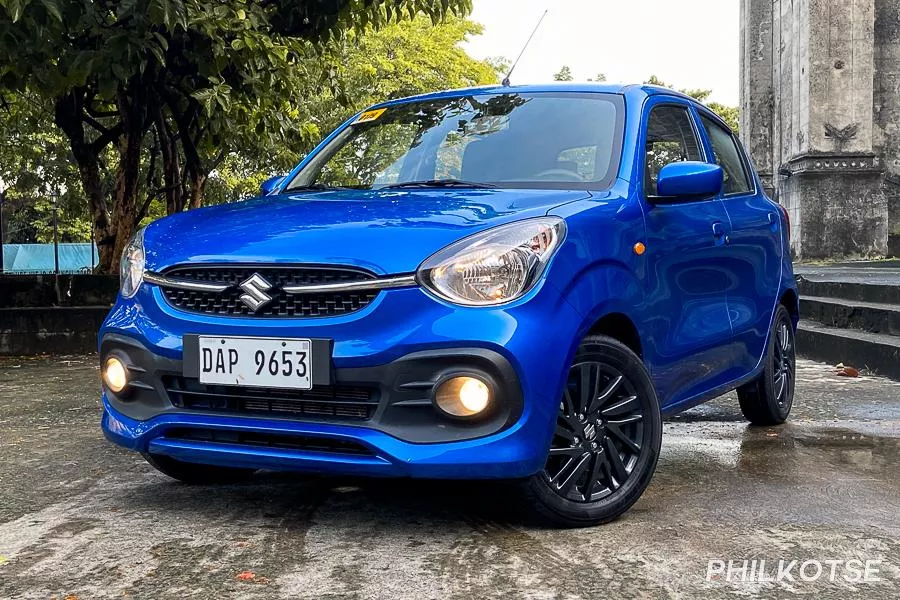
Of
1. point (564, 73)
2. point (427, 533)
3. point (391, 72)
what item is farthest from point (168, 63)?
point (564, 73)

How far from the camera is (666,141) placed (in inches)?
189

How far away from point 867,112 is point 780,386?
703 inches

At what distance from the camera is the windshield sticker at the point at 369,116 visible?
5.25 metres

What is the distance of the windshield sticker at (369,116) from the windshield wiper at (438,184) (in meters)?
0.83

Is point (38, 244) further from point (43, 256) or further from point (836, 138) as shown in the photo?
point (836, 138)

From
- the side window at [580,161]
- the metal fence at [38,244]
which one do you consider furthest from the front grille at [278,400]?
the metal fence at [38,244]

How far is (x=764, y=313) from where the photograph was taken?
217 inches

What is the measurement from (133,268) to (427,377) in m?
1.27

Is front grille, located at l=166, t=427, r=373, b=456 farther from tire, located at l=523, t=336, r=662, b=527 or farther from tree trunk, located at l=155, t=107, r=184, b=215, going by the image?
tree trunk, located at l=155, t=107, r=184, b=215

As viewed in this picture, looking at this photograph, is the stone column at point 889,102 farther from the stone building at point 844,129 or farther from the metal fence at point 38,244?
the metal fence at point 38,244

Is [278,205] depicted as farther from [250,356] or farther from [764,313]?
[764,313]

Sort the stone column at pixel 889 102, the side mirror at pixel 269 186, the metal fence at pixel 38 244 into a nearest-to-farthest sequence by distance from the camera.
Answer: the side mirror at pixel 269 186, the stone column at pixel 889 102, the metal fence at pixel 38 244

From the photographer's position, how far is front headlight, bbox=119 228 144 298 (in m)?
3.91

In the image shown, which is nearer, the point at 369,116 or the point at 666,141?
Result: the point at 666,141
